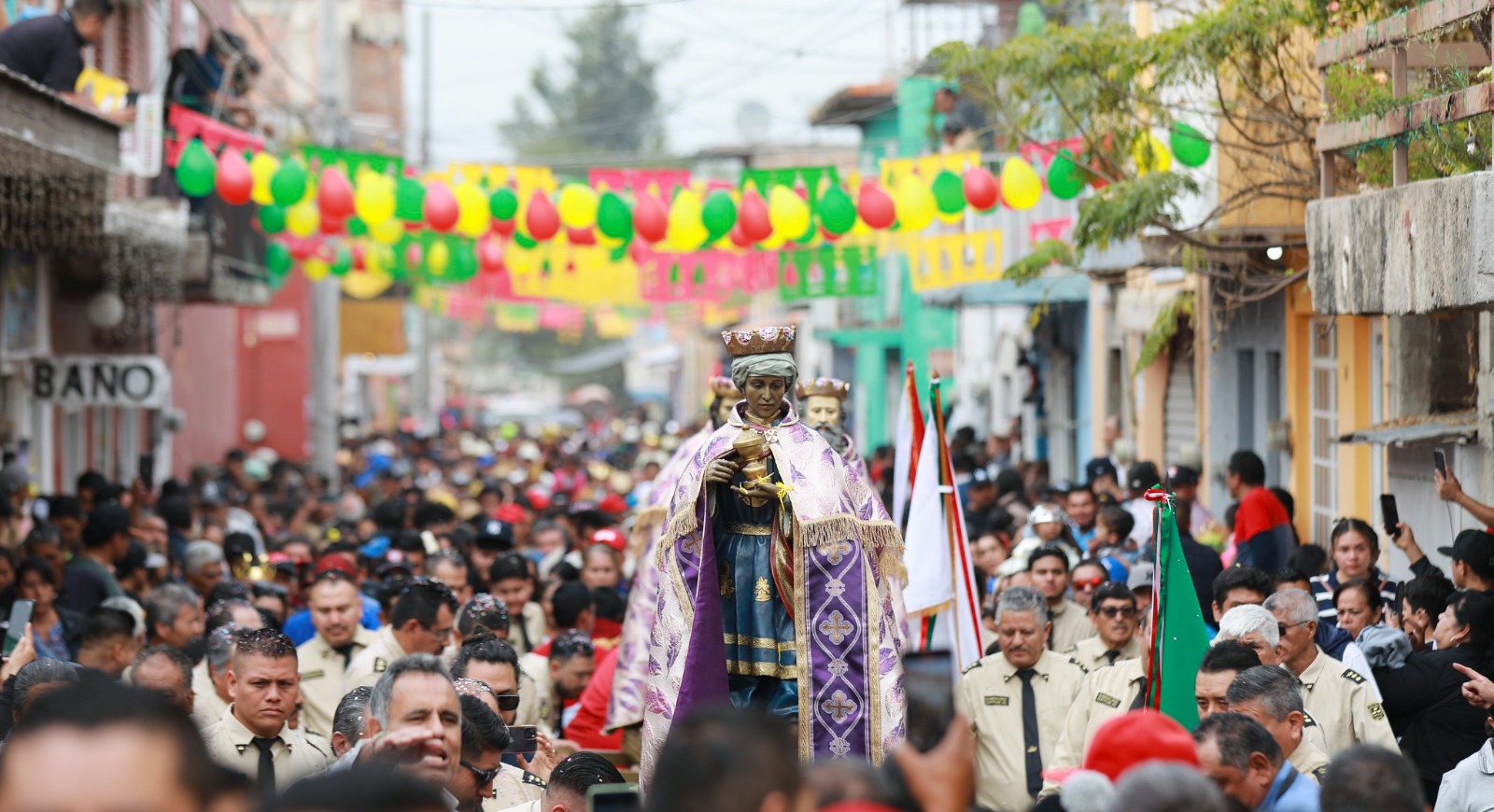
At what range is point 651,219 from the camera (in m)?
16.2

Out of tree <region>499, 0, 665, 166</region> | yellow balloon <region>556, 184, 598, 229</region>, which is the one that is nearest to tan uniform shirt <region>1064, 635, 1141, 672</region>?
yellow balloon <region>556, 184, 598, 229</region>

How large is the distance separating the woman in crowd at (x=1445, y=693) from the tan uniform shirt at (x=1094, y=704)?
117 centimetres

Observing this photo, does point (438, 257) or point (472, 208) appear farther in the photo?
point (438, 257)

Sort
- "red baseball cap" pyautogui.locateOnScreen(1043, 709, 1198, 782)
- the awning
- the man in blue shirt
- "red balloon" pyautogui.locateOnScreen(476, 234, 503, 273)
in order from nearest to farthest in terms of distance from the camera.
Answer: "red baseball cap" pyautogui.locateOnScreen(1043, 709, 1198, 782)
the man in blue shirt
the awning
"red balloon" pyautogui.locateOnScreen(476, 234, 503, 273)

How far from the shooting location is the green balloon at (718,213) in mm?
15797

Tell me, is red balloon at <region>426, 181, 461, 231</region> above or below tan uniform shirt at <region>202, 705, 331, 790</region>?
above

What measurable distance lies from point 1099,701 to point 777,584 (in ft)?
4.66

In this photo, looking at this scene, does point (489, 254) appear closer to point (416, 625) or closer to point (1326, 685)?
point (416, 625)

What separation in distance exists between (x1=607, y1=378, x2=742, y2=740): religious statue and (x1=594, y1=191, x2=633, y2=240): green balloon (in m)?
4.10

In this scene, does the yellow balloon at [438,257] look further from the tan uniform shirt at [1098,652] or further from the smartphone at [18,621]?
the tan uniform shirt at [1098,652]

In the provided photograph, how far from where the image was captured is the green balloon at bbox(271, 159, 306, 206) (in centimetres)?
1555

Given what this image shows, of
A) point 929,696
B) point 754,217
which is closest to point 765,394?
point 929,696

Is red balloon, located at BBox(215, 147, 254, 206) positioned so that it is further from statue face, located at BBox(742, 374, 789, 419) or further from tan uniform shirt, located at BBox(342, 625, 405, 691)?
statue face, located at BBox(742, 374, 789, 419)

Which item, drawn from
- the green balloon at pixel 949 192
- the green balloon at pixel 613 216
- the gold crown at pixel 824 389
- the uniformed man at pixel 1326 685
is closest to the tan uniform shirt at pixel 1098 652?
Result: the uniformed man at pixel 1326 685
